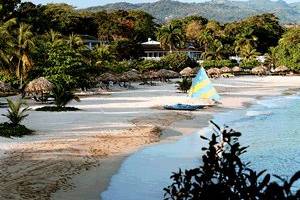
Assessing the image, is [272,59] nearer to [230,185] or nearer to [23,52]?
[23,52]

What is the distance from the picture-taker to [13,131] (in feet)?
58.9

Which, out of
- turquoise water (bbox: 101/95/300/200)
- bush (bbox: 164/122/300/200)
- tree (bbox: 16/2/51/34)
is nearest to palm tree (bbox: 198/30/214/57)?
tree (bbox: 16/2/51/34)

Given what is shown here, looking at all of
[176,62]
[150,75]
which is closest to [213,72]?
[176,62]

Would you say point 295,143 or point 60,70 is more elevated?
point 60,70

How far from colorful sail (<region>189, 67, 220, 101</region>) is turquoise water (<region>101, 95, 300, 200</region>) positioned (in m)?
3.23

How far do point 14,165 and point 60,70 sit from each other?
22.8 metres

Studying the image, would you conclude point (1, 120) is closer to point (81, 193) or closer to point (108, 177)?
point (108, 177)

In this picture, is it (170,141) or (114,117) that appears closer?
(170,141)

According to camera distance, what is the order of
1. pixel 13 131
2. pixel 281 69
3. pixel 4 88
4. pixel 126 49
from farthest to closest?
pixel 126 49 → pixel 281 69 → pixel 4 88 → pixel 13 131

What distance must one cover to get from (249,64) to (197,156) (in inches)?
2678

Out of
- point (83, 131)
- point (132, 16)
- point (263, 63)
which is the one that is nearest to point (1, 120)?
point (83, 131)

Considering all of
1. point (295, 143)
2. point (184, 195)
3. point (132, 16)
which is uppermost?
point (132, 16)

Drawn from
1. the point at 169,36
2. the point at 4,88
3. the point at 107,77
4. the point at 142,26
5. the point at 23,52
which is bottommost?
the point at 4,88

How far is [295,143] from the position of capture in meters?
20.7
